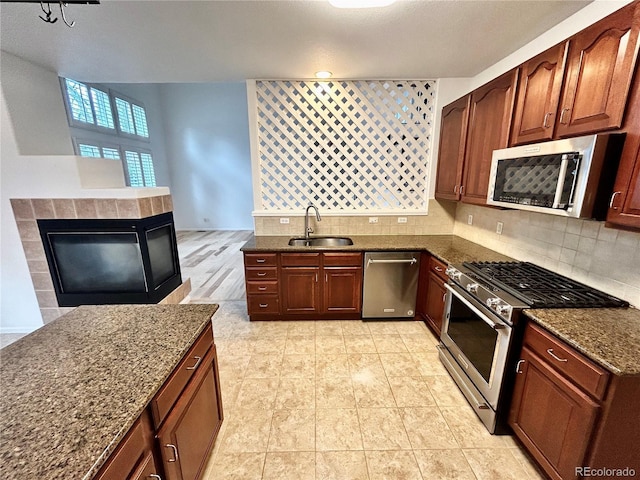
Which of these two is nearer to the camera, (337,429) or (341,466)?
(341,466)

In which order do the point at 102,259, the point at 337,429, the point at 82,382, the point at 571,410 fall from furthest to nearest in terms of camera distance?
the point at 102,259 → the point at 337,429 → the point at 571,410 → the point at 82,382

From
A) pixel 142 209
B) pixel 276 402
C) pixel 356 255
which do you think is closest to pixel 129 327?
pixel 276 402

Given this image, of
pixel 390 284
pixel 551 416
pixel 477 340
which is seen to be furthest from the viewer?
pixel 390 284

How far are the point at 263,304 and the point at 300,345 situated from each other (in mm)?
602

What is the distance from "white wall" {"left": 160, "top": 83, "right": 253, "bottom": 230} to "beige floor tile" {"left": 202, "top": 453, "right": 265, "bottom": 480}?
20.8 ft

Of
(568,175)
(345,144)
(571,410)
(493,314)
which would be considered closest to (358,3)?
(568,175)

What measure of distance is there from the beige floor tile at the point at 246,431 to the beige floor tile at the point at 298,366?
367 mm

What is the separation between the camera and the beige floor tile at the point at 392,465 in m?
1.40

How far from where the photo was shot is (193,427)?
3.98ft

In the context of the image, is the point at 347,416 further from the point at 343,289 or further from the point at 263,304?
the point at 263,304

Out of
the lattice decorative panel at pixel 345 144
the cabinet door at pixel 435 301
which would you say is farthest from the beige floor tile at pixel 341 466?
the lattice decorative panel at pixel 345 144

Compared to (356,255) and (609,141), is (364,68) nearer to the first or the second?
(356,255)

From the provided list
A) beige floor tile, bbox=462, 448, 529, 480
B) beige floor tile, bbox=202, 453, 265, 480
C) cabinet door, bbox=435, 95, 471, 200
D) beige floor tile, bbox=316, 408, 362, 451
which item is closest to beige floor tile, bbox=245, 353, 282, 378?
beige floor tile, bbox=316, 408, 362, 451

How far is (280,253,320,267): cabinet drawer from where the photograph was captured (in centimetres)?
268
